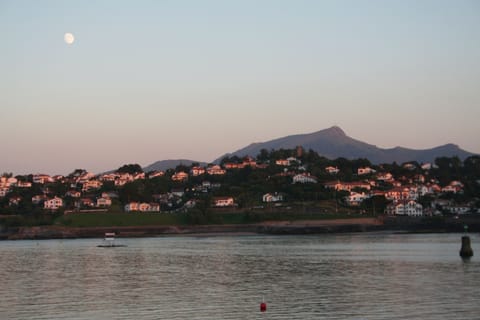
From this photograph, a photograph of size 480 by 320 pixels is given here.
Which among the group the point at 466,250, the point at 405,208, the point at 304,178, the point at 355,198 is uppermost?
the point at 304,178

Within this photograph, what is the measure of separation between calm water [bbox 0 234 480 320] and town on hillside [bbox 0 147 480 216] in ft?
251

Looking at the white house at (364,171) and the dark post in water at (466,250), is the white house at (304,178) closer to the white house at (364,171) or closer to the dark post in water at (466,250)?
the white house at (364,171)

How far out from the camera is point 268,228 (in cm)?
12288

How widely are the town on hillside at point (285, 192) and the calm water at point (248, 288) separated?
251ft

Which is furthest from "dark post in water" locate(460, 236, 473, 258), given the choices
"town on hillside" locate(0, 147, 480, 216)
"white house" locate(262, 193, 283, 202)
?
"white house" locate(262, 193, 283, 202)

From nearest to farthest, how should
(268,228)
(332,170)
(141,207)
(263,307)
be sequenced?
(263,307)
(268,228)
(141,207)
(332,170)

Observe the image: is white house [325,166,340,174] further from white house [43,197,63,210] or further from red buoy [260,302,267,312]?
red buoy [260,302,267,312]

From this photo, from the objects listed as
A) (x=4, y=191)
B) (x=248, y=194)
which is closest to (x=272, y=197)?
(x=248, y=194)

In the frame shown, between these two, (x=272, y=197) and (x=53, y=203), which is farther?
(x=53, y=203)

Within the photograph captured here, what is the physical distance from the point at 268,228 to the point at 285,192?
27.2 meters

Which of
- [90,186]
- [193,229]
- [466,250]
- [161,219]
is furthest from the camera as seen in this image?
[90,186]

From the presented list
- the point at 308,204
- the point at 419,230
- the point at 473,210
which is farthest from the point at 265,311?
the point at 473,210

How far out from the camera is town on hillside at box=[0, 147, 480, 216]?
460ft

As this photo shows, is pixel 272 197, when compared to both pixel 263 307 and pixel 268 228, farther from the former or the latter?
pixel 263 307
